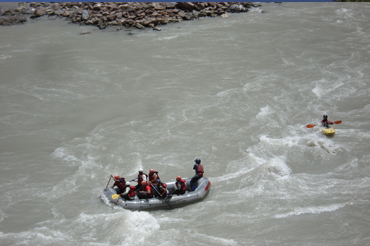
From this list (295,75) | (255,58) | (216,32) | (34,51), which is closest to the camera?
(295,75)

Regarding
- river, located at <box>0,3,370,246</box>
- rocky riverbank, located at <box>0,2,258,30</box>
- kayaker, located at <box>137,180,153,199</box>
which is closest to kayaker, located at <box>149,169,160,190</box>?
kayaker, located at <box>137,180,153,199</box>

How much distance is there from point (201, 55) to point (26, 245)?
1433cm

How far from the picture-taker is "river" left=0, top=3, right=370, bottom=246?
26.7 feet

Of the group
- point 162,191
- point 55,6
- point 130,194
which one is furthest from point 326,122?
point 55,6

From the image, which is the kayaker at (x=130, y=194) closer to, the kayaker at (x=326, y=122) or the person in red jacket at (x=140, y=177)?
the person in red jacket at (x=140, y=177)

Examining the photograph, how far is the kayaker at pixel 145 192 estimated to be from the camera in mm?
8883

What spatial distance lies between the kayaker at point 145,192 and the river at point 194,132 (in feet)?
1.64

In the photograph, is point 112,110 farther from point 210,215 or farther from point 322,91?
point 322,91

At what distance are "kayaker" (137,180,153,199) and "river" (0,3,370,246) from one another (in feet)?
1.64

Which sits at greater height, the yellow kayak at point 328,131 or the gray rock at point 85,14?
the gray rock at point 85,14

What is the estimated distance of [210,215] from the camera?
8.46 metres

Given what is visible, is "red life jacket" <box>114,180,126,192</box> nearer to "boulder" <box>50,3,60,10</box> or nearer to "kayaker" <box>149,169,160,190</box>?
"kayaker" <box>149,169,160,190</box>

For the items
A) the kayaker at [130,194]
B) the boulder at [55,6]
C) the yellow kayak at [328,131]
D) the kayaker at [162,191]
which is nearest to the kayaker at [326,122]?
the yellow kayak at [328,131]

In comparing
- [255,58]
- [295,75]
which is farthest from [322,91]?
[255,58]
